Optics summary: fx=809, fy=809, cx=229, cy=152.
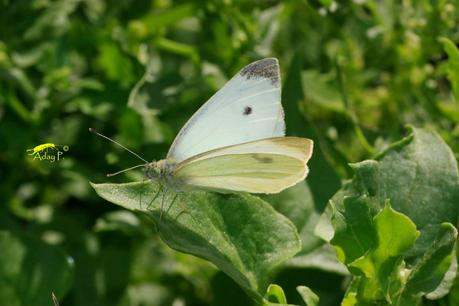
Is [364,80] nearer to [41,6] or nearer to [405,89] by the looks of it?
[405,89]

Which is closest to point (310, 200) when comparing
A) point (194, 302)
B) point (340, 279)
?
point (340, 279)

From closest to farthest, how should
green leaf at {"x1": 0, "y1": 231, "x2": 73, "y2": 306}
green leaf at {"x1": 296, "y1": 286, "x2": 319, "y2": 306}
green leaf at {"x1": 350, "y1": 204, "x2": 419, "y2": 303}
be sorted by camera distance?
green leaf at {"x1": 350, "y1": 204, "x2": 419, "y2": 303} < green leaf at {"x1": 296, "y1": 286, "x2": 319, "y2": 306} < green leaf at {"x1": 0, "y1": 231, "x2": 73, "y2": 306}

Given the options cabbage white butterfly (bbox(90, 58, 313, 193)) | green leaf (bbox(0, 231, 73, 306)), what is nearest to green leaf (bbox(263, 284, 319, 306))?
cabbage white butterfly (bbox(90, 58, 313, 193))

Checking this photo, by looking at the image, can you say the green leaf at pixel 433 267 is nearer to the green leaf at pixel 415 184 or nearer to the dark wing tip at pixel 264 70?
the green leaf at pixel 415 184

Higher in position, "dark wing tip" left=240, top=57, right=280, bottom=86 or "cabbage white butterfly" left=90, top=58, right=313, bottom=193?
"dark wing tip" left=240, top=57, right=280, bottom=86

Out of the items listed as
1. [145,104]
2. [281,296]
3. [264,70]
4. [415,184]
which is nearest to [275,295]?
[281,296]

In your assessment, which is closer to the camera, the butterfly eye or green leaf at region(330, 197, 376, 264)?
green leaf at region(330, 197, 376, 264)

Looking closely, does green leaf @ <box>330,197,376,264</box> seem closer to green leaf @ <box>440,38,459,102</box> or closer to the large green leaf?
the large green leaf
